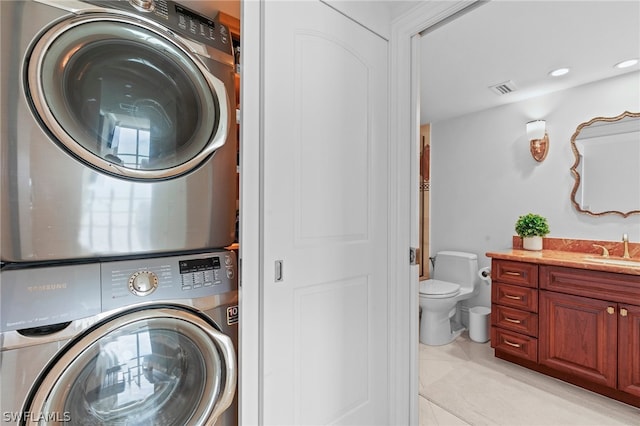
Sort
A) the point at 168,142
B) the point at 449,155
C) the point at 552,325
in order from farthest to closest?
the point at 449,155
the point at 552,325
the point at 168,142

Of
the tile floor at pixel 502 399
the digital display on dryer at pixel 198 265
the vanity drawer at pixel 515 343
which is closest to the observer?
the digital display on dryer at pixel 198 265

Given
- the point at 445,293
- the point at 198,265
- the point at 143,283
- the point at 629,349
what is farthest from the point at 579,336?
the point at 143,283

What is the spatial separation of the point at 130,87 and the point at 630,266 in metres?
2.81

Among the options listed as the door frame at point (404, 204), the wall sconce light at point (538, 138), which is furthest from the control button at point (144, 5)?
the wall sconce light at point (538, 138)

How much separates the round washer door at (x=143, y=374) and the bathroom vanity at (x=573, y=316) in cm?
229

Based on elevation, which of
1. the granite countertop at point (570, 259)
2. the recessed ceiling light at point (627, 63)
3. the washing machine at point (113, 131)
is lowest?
the granite countertop at point (570, 259)

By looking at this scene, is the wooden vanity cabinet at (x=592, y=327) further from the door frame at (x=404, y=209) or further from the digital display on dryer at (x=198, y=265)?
the digital display on dryer at (x=198, y=265)

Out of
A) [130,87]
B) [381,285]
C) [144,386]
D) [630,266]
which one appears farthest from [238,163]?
[630,266]

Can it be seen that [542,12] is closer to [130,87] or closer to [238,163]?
[238,163]

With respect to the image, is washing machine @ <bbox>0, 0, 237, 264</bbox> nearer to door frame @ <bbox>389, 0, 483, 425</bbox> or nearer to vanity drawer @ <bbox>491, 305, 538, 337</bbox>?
door frame @ <bbox>389, 0, 483, 425</bbox>

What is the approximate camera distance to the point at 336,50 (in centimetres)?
131

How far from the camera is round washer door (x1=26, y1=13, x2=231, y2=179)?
781 mm

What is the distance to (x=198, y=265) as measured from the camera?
101 centimetres

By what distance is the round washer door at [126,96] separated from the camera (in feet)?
2.56
